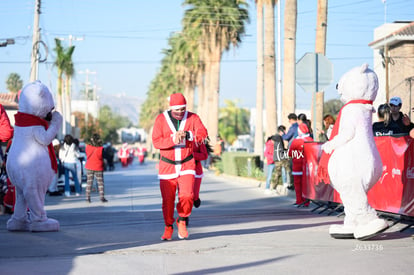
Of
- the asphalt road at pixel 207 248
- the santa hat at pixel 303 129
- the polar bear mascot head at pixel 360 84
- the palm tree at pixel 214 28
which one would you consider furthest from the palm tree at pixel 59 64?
the polar bear mascot head at pixel 360 84

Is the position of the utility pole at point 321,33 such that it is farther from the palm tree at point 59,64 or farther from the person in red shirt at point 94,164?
the palm tree at point 59,64

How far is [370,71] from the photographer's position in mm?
9719

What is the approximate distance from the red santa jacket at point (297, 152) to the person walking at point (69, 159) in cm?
778

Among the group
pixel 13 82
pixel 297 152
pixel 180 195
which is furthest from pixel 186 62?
pixel 13 82

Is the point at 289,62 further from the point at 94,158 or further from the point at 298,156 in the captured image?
the point at 298,156

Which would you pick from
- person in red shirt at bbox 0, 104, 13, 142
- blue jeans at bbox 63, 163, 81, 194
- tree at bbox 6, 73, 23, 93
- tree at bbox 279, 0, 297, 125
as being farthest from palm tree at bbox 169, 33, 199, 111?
tree at bbox 6, 73, 23, 93

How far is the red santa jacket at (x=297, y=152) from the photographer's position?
49.4 feet

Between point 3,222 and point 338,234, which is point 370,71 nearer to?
point 338,234

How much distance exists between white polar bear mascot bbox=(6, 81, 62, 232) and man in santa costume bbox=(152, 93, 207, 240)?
1946 millimetres

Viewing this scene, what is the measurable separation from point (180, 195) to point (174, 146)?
2.07 feet

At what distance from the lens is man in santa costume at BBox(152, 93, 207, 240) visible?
9.69 meters

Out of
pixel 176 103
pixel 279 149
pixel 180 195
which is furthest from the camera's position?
pixel 279 149

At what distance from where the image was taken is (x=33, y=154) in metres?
10.8

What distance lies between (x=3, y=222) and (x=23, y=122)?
2.57 m
